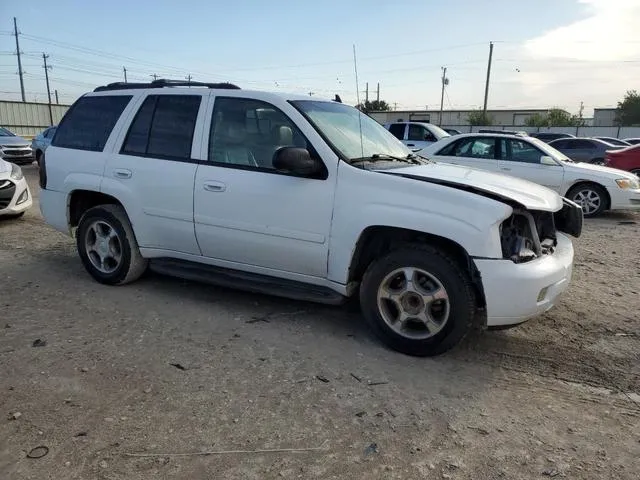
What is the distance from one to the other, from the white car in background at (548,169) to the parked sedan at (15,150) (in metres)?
15.0

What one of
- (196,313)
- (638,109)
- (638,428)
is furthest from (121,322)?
(638,109)

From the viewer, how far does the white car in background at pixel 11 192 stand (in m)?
8.11

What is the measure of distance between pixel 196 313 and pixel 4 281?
90.8 inches

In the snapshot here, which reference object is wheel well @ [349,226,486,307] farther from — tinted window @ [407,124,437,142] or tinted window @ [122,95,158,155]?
tinted window @ [407,124,437,142]

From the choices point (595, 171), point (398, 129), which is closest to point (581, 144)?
point (398, 129)

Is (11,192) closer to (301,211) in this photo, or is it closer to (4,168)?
(4,168)

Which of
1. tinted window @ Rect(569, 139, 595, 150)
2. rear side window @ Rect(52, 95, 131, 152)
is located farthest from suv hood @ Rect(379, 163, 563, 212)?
tinted window @ Rect(569, 139, 595, 150)

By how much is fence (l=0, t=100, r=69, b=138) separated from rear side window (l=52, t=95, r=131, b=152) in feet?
127

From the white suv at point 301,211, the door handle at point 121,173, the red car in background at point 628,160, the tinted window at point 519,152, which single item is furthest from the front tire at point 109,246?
the red car in background at point 628,160

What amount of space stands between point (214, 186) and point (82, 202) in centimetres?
193

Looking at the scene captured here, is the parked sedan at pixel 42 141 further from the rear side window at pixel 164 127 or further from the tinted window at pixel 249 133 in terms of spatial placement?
the tinted window at pixel 249 133

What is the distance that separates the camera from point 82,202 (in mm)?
5418

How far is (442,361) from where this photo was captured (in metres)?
3.69

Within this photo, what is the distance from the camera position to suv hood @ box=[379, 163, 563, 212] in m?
3.57
